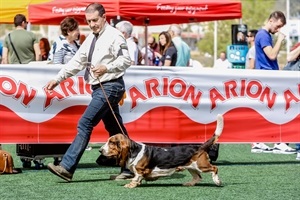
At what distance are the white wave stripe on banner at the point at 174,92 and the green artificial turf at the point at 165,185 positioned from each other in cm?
72

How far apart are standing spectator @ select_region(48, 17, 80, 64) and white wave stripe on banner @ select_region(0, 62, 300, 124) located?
202mm

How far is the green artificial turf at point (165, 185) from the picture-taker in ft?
29.0

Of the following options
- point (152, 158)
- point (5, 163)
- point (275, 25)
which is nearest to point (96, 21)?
point (152, 158)

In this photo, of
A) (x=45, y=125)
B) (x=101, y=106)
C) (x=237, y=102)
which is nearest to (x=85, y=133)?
(x=101, y=106)

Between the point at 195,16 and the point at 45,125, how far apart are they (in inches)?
195

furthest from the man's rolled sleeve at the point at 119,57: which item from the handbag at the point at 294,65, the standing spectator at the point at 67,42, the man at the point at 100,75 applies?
the handbag at the point at 294,65

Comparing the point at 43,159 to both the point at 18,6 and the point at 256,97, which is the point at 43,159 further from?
the point at 18,6

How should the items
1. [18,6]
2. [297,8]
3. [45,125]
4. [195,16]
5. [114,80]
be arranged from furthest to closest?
[297,8] → [18,6] → [195,16] → [45,125] → [114,80]

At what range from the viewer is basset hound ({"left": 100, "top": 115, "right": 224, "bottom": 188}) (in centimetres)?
938

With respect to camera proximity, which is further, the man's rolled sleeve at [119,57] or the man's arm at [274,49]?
the man's arm at [274,49]

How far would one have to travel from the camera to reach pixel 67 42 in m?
11.2

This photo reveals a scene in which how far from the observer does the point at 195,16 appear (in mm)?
15430

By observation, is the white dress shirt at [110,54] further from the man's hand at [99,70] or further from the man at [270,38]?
the man at [270,38]

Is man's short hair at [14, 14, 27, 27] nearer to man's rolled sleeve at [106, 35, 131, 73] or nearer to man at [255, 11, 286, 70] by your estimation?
man at [255, 11, 286, 70]
